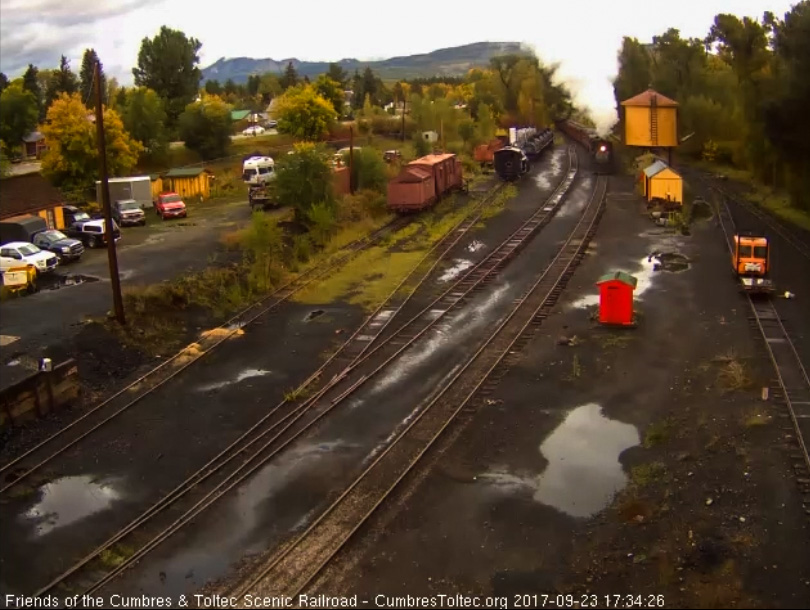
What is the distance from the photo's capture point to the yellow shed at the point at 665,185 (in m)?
40.6

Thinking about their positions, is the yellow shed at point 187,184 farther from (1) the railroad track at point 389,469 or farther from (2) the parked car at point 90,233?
(1) the railroad track at point 389,469

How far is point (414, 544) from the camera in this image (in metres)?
11.5

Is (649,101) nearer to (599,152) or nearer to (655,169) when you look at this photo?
(599,152)

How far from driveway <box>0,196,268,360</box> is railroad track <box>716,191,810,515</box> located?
17250 millimetres

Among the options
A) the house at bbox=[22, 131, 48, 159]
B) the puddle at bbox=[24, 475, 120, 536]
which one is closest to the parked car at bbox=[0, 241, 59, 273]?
the puddle at bbox=[24, 475, 120, 536]

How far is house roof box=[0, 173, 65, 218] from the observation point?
37.6 meters

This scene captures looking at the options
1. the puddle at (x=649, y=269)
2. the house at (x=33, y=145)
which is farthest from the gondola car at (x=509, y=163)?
the house at (x=33, y=145)

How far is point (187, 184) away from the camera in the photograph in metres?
52.5

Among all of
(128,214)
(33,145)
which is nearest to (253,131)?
(33,145)

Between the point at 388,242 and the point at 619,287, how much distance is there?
48.8ft

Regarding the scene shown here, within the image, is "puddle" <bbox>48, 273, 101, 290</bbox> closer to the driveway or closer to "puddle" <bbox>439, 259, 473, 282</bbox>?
the driveway

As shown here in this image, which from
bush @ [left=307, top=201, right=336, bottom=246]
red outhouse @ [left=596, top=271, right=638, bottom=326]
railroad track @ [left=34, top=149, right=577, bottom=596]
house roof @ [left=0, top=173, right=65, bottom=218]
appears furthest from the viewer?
house roof @ [left=0, top=173, right=65, bottom=218]

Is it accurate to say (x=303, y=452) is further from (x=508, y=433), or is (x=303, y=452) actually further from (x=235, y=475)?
(x=508, y=433)

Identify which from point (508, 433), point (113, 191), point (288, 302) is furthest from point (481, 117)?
point (508, 433)
